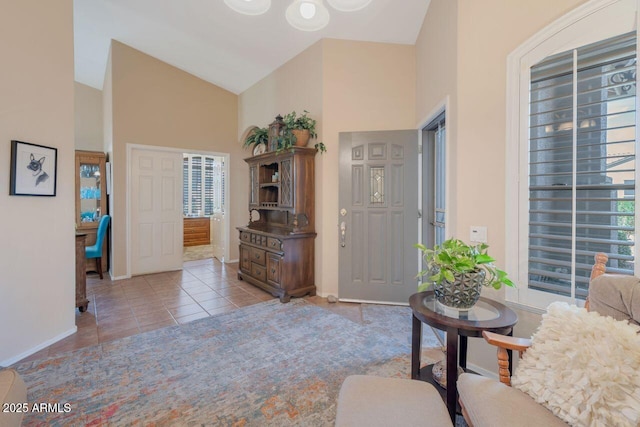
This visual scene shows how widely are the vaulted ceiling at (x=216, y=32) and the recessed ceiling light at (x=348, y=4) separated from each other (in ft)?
0.40

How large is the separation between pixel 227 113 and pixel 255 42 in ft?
6.33

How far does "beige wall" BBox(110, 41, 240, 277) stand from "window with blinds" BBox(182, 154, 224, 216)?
2.41 meters

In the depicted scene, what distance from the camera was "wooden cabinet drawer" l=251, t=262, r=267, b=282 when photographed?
12.9 ft

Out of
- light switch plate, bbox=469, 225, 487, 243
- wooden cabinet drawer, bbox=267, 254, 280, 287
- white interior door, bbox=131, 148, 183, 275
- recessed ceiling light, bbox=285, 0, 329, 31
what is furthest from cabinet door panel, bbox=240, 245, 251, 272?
light switch plate, bbox=469, 225, 487, 243

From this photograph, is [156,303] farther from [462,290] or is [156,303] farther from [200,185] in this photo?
[200,185]

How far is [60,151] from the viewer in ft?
8.54

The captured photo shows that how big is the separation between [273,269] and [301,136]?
174cm

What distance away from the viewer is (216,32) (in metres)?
3.94

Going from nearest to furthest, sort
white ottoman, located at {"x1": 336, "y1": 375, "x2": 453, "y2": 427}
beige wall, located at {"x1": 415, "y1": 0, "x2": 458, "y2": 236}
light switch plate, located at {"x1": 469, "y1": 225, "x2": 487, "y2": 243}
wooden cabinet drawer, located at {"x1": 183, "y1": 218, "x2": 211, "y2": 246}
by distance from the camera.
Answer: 1. white ottoman, located at {"x1": 336, "y1": 375, "x2": 453, "y2": 427}
2. light switch plate, located at {"x1": 469, "y1": 225, "x2": 487, "y2": 243}
3. beige wall, located at {"x1": 415, "y1": 0, "x2": 458, "y2": 236}
4. wooden cabinet drawer, located at {"x1": 183, "y1": 218, "x2": 211, "y2": 246}

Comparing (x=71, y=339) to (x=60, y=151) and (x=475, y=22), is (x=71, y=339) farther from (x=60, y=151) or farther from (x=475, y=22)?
(x=475, y=22)

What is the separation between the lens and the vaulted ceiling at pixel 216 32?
3299mm

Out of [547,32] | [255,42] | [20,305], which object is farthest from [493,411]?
[255,42]

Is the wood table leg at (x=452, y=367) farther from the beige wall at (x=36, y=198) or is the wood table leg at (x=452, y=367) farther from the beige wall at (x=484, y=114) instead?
the beige wall at (x=36, y=198)

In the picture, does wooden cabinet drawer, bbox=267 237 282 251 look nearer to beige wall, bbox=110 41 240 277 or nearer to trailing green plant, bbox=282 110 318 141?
trailing green plant, bbox=282 110 318 141
